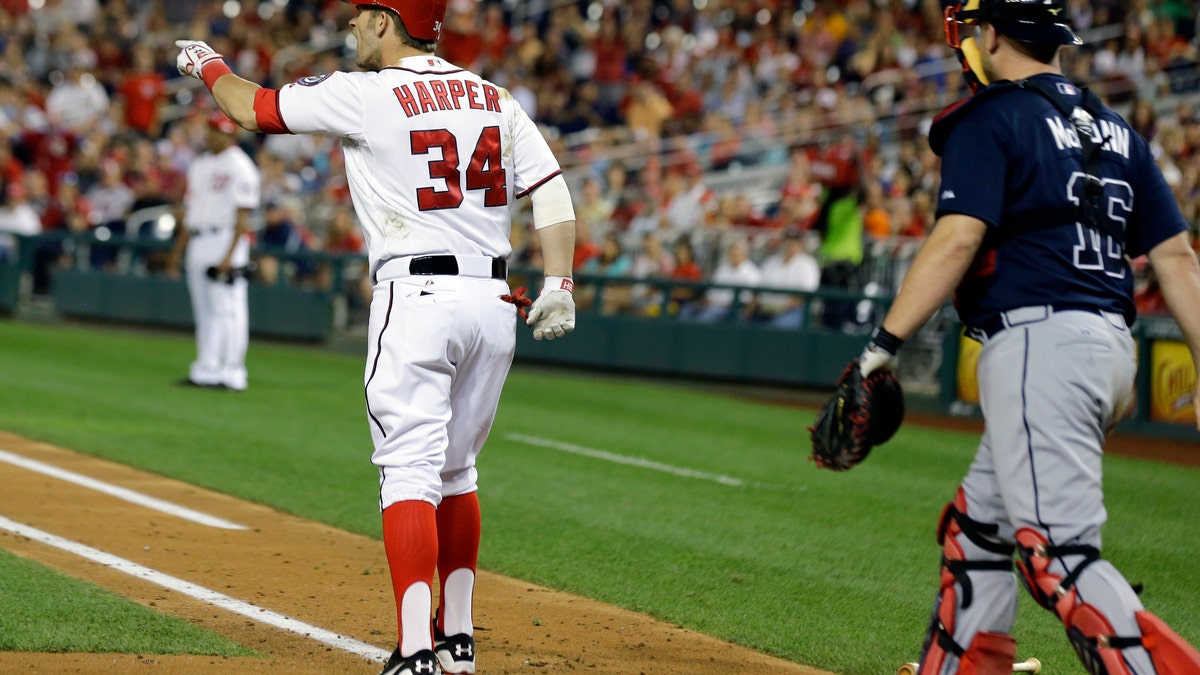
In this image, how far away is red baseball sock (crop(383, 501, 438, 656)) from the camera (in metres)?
4.18

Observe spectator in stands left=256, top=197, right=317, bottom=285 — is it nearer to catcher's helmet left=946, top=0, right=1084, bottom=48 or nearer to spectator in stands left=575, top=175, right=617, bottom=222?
spectator in stands left=575, top=175, right=617, bottom=222

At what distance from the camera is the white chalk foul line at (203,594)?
496 centimetres

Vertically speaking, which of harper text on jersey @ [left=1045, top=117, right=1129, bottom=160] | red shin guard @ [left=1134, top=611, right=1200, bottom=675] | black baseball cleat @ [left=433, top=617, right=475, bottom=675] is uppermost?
harper text on jersey @ [left=1045, top=117, right=1129, bottom=160]

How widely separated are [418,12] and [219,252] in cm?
882

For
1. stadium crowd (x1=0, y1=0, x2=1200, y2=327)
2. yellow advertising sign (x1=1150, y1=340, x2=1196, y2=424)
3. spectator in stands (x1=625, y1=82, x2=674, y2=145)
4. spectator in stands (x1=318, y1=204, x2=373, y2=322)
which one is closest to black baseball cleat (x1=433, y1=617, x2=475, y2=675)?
yellow advertising sign (x1=1150, y1=340, x2=1196, y2=424)

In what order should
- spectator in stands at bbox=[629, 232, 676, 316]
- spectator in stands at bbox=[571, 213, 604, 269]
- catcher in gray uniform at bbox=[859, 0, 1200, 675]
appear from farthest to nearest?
spectator in stands at bbox=[571, 213, 604, 269], spectator in stands at bbox=[629, 232, 676, 316], catcher in gray uniform at bbox=[859, 0, 1200, 675]

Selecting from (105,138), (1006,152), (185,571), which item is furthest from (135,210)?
(1006,152)

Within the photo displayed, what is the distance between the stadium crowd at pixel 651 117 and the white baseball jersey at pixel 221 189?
5292mm

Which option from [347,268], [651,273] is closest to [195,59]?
[651,273]

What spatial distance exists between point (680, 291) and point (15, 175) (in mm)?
11707

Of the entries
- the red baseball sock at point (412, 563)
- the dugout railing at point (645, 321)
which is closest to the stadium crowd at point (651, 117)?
the dugout railing at point (645, 321)

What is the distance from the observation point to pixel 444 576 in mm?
4676

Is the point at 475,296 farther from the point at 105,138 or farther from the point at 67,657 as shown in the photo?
the point at 105,138

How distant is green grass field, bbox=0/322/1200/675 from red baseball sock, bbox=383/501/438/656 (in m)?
1.60
